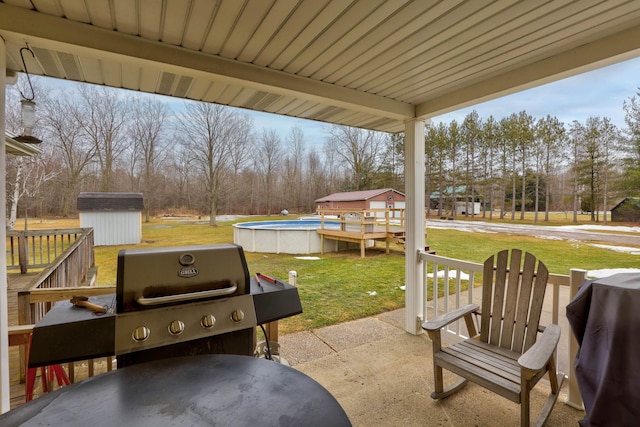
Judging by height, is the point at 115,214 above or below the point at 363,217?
above

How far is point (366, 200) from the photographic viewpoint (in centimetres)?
754

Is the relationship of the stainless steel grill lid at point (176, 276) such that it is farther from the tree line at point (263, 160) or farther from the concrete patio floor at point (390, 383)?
the tree line at point (263, 160)

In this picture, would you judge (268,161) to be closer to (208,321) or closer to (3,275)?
(3,275)

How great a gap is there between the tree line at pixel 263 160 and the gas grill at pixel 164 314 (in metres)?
1.78

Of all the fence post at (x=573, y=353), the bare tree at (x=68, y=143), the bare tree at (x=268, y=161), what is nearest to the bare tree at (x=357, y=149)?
the bare tree at (x=268, y=161)

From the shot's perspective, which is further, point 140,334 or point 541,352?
point 541,352

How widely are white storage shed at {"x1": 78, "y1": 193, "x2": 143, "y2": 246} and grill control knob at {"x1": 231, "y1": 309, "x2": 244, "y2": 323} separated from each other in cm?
209

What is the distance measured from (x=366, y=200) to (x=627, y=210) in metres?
4.68

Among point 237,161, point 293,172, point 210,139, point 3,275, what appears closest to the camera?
point 3,275

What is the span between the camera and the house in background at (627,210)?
3.68m

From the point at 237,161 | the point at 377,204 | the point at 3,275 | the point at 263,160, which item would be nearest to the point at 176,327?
the point at 3,275

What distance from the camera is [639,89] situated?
13.8ft

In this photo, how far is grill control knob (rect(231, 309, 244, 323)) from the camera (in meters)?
1.19

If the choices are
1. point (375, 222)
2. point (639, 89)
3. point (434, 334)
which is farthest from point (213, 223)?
point (639, 89)
